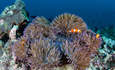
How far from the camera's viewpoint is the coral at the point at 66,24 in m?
5.89

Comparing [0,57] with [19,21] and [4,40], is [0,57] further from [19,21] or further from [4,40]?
[19,21]

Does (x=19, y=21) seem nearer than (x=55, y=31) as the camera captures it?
No

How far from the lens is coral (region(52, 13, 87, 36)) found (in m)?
5.89

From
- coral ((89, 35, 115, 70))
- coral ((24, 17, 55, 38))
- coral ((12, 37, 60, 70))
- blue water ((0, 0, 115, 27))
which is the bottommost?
coral ((89, 35, 115, 70))

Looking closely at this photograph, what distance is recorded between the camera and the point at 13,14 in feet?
22.6

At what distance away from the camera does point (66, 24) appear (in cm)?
595

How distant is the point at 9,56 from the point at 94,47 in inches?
120

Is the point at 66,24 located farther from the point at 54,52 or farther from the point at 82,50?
the point at 54,52

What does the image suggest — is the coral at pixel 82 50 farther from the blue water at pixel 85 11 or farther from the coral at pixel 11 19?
the blue water at pixel 85 11

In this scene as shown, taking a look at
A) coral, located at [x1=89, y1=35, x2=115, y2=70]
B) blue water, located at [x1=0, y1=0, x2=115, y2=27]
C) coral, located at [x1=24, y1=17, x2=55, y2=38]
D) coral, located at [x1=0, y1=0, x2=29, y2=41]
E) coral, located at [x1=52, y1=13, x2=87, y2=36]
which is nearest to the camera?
coral, located at [x1=89, y1=35, x2=115, y2=70]

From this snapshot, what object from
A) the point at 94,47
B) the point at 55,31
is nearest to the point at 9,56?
the point at 55,31

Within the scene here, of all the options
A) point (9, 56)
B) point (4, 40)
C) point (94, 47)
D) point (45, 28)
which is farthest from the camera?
point (4, 40)

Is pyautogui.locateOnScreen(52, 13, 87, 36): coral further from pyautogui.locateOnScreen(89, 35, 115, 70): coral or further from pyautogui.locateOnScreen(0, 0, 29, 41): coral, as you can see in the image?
pyautogui.locateOnScreen(0, 0, 29, 41): coral

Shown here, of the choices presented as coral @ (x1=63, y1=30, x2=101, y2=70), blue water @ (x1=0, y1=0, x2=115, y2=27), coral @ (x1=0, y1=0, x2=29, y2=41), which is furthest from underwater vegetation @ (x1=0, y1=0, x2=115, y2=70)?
blue water @ (x1=0, y1=0, x2=115, y2=27)
